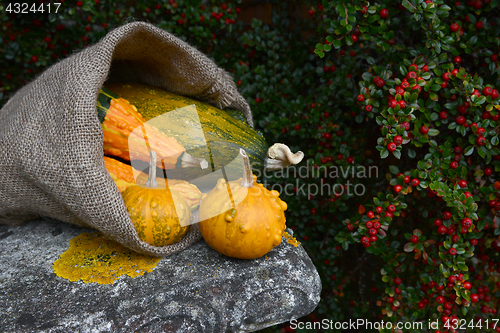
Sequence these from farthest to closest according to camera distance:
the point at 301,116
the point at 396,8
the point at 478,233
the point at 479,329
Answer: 1. the point at 301,116
2. the point at 479,329
3. the point at 396,8
4. the point at 478,233

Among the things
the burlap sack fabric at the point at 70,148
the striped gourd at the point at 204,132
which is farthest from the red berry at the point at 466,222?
the burlap sack fabric at the point at 70,148

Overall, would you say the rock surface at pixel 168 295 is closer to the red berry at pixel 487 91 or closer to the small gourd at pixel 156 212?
the small gourd at pixel 156 212

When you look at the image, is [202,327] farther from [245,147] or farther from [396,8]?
[396,8]

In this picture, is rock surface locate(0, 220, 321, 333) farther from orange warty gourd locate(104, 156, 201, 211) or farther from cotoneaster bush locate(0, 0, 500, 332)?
cotoneaster bush locate(0, 0, 500, 332)

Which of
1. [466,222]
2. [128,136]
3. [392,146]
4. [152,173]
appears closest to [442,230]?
[466,222]

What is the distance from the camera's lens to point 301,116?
6.47 feet

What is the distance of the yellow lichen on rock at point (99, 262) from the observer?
3.44 ft

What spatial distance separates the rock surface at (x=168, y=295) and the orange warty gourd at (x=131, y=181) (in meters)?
0.19

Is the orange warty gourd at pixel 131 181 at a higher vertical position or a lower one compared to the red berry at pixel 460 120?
lower

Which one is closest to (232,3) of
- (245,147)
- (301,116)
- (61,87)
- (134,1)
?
(134,1)

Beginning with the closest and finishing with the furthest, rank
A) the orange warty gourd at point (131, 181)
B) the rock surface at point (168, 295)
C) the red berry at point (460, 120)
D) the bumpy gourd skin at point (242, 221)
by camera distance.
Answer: the rock surface at point (168, 295), the bumpy gourd skin at point (242, 221), the orange warty gourd at point (131, 181), the red berry at point (460, 120)

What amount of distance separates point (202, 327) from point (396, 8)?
5.03 feet

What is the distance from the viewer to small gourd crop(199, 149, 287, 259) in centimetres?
104

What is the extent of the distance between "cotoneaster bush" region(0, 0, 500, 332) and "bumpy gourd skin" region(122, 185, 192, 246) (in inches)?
30.4
